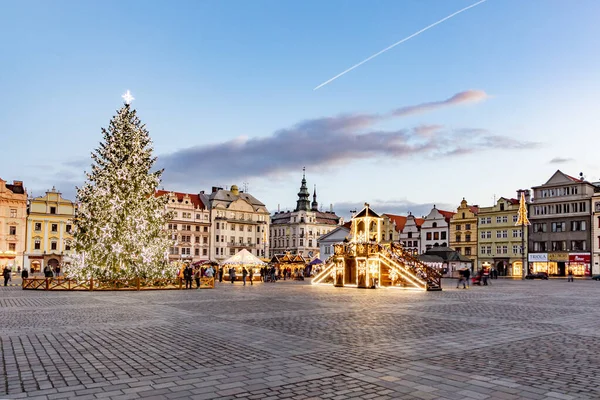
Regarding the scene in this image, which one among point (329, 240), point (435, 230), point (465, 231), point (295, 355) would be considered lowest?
point (295, 355)

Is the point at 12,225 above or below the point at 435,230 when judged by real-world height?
below

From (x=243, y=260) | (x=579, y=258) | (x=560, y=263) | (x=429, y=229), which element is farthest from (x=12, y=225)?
(x=579, y=258)

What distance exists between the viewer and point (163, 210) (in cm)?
3403

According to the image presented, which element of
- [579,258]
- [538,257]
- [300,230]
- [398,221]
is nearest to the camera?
[579,258]

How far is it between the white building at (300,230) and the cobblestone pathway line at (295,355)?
333ft

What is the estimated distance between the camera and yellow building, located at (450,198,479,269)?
3329 inches

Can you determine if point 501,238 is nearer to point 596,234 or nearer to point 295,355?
point 596,234

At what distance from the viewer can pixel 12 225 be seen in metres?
76.2

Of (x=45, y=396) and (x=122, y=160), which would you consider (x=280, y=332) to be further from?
(x=122, y=160)

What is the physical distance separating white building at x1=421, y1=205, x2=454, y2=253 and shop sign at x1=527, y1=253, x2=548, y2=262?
45.8ft

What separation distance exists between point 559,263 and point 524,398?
7417 centimetres

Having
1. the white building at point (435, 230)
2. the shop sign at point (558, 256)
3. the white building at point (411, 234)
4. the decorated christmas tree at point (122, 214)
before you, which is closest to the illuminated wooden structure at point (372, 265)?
the decorated christmas tree at point (122, 214)

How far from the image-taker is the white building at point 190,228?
3607 inches

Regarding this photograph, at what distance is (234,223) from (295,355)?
298ft
